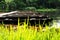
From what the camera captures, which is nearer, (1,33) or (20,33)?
(20,33)

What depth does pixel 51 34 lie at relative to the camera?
3.04 metres

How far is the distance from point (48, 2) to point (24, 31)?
40518mm

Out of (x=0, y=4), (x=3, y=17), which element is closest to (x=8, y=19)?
(x=3, y=17)

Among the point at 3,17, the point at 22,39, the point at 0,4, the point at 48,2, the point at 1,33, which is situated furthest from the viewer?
the point at 48,2

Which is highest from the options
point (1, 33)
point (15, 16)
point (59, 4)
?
point (1, 33)

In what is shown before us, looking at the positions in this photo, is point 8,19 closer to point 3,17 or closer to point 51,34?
point 3,17

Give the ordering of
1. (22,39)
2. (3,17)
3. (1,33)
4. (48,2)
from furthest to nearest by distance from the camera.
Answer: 1. (48,2)
2. (3,17)
3. (1,33)
4. (22,39)

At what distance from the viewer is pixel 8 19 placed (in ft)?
22.7

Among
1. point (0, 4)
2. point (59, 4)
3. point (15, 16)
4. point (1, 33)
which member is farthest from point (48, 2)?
point (1, 33)

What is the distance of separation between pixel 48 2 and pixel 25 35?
133ft

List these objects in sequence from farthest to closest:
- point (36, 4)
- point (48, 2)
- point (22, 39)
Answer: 1. point (48, 2)
2. point (36, 4)
3. point (22, 39)

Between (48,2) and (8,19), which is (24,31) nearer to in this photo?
(8,19)

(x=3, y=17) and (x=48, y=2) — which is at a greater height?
(x=3, y=17)

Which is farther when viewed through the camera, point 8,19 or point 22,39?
point 8,19
